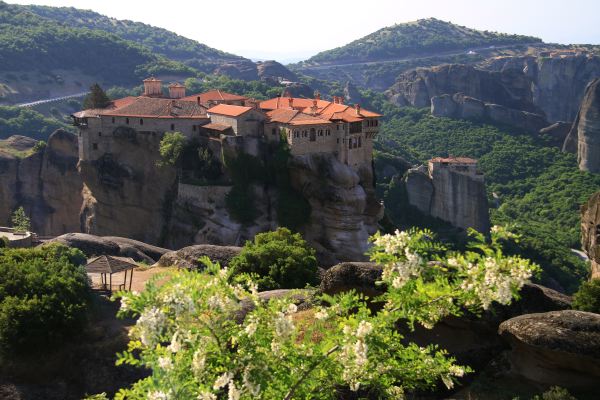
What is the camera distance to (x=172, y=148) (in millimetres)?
58844

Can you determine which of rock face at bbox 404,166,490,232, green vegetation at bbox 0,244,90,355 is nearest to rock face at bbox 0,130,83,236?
rock face at bbox 404,166,490,232

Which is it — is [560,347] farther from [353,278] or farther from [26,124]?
[26,124]

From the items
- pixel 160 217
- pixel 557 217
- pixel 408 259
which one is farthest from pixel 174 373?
pixel 557 217

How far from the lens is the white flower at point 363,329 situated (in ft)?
38.6

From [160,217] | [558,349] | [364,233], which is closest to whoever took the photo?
[558,349]

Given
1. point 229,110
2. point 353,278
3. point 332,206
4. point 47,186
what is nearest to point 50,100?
point 47,186

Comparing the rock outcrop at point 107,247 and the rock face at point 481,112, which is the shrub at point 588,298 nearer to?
the rock outcrop at point 107,247

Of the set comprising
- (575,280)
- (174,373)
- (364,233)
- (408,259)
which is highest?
(408,259)

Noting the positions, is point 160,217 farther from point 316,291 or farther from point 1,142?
point 316,291

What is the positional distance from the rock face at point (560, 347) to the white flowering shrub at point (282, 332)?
688cm

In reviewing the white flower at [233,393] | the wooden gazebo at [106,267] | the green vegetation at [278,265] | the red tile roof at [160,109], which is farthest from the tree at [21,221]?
the white flower at [233,393]

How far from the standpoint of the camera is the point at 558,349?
1881 cm

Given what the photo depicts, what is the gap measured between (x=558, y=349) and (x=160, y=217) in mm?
46190

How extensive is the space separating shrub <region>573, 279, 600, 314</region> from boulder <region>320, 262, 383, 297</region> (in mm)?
6535
